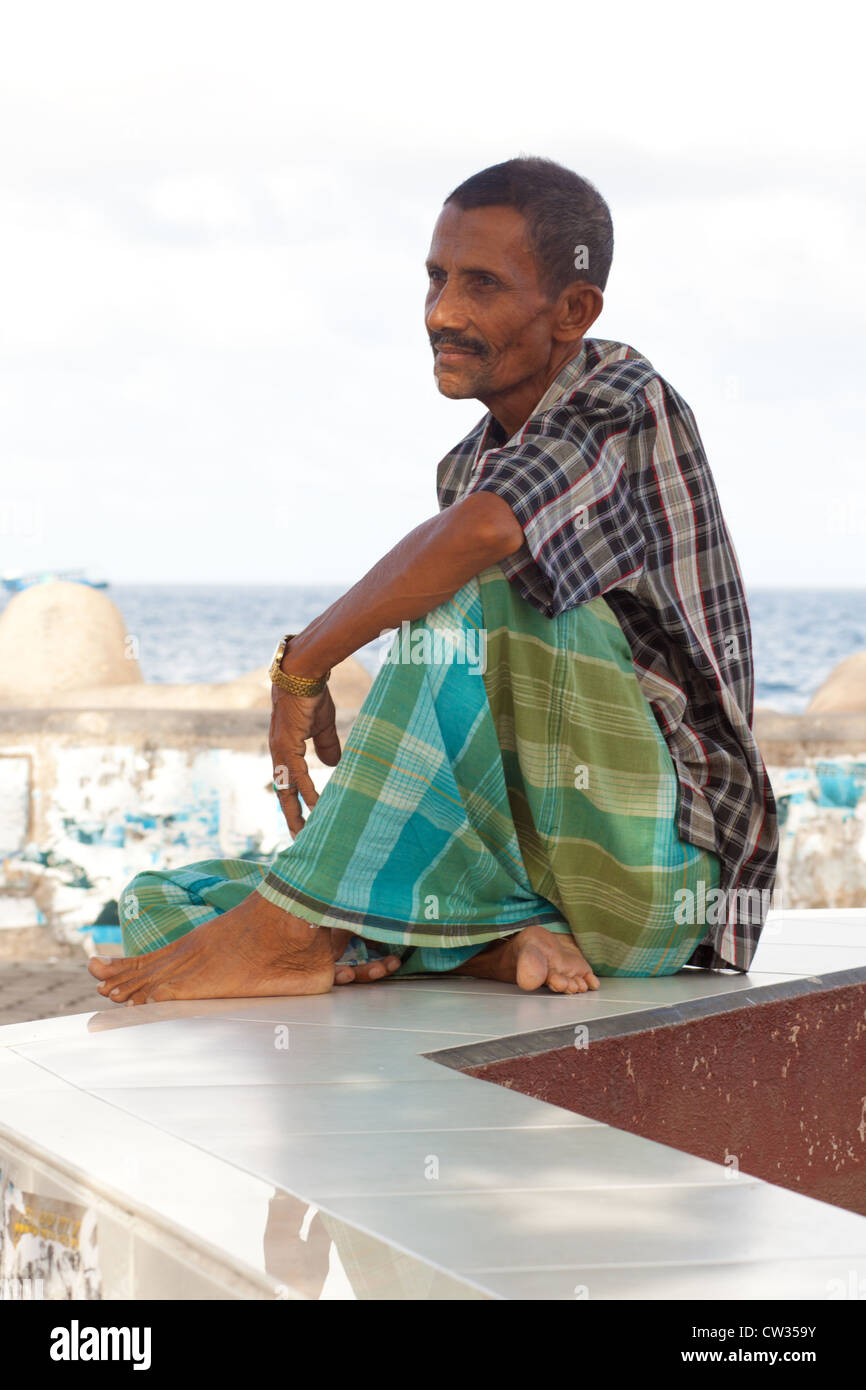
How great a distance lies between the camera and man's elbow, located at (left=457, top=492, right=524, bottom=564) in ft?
7.24

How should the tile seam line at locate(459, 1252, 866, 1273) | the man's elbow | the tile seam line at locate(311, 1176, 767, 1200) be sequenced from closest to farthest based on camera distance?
the tile seam line at locate(459, 1252, 866, 1273), the tile seam line at locate(311, 1176, 767, 1200), the man's elbow

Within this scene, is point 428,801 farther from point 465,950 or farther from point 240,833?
point 240,833

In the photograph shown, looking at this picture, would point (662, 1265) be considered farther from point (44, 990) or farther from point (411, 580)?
point (44, 990)

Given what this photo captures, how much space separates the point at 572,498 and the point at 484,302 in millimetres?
366

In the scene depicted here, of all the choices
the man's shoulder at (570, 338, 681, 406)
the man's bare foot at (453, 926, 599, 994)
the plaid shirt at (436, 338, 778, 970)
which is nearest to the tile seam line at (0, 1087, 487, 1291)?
the man's bare foot at (453, 926, 599, 994)

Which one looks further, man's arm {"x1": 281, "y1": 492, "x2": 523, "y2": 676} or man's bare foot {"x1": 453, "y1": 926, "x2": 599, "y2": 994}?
man's bare foot {"x1": 453, "y1": 926, "x2": 599, "y2": 994}

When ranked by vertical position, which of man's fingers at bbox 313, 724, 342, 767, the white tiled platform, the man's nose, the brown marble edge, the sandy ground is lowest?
the sandy ground

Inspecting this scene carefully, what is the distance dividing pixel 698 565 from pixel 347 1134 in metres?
1.20

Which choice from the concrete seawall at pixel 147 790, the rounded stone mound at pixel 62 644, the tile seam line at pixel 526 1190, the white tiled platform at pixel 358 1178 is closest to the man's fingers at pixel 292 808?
the white tiled platform at pixel 358 1178

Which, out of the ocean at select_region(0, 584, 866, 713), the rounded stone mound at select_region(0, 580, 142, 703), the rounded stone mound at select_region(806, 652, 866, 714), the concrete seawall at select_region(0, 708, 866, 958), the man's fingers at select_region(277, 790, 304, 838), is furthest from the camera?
the ocean at select_region(0, 584, 866, 713)

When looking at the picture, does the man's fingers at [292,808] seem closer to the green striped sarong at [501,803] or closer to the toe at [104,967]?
the green striped sarong at [501,803]

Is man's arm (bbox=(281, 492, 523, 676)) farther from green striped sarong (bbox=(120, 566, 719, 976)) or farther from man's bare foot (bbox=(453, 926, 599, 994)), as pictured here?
man's bare foot (bbox=(453, 926, 599, 994))

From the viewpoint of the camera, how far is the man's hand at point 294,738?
8.14 ft

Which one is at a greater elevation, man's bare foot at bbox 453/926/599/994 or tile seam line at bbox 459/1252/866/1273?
man's bare foot at bbox 453/926/599/994
